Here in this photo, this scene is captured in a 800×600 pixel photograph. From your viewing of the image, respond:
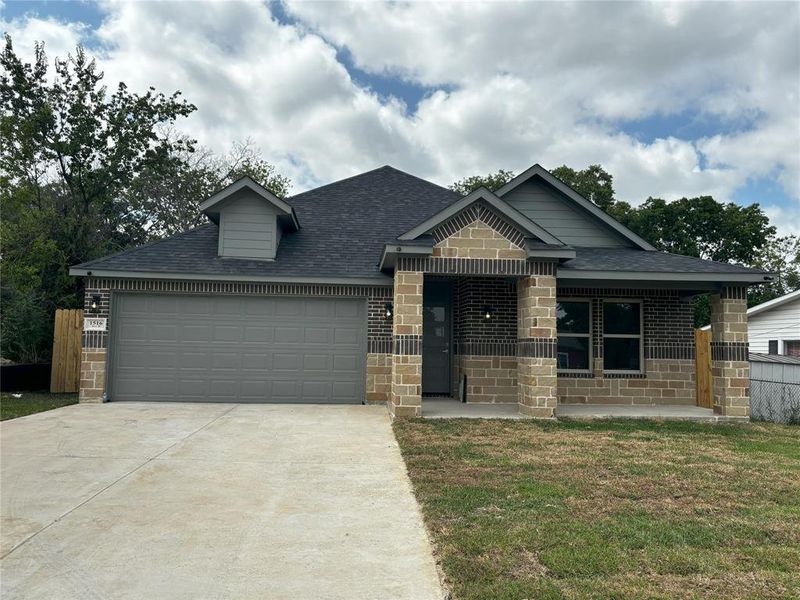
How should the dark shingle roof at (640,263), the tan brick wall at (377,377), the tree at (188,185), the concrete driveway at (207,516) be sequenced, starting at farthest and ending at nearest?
the tree at (188,185) → the tan brick wall at (377,377) → the dark shingle roof at (640,263) → the concrete driveway at (207,516)

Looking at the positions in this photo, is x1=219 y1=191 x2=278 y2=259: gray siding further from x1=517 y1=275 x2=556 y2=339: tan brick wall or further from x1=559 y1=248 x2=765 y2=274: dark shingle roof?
x1=559 y1=248 x2=765 y2=274: dark shingle roof

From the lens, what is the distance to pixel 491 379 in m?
11.7

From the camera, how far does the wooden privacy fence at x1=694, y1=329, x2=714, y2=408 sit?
1181 cm

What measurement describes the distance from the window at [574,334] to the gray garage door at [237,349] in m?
4.38

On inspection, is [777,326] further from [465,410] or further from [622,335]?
[465,410]

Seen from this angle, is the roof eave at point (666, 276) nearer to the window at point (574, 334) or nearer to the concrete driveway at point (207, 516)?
the window at point (574, 334)

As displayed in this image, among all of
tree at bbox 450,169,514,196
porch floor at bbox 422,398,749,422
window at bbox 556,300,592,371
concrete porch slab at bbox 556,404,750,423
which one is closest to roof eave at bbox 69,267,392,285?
porch floor at bbox 422,398,749,422

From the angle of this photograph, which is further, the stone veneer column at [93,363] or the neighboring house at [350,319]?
the stone veneer column at [93,363]

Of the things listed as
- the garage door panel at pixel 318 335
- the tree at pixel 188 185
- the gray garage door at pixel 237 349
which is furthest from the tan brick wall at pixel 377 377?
the tree at pixel 188 185

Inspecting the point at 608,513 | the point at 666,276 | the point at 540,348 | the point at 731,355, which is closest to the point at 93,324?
the point at 540,348

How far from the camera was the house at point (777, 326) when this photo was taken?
17516 millimetres

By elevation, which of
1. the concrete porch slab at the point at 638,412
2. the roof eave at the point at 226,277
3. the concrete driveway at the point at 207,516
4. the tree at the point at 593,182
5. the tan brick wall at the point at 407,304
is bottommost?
the concrete driveway at the point at 207,516

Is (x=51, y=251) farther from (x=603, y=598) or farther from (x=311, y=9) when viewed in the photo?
(x=603, y=598)

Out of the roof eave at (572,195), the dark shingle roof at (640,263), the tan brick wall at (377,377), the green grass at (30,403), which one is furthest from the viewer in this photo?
the roof eave at (572,195)
